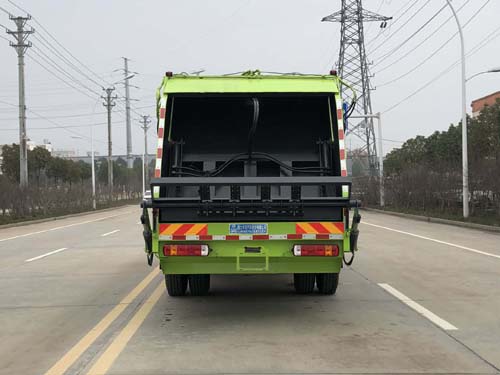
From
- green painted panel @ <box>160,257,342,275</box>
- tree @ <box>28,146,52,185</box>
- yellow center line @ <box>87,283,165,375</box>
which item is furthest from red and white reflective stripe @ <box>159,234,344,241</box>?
tree @ <box>28,146,52,185</box>

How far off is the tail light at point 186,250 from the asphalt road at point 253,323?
90 centimetres

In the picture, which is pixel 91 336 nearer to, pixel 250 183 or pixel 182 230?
pixel 182 230

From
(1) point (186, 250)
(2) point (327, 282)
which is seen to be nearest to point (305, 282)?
(2) point (327, 282)

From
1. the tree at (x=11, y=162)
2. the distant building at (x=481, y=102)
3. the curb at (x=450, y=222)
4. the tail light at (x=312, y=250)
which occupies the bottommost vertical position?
the curb at (x=450, y=222)

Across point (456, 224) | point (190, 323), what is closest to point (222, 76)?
point (190, 323)

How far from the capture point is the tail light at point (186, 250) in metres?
6.56

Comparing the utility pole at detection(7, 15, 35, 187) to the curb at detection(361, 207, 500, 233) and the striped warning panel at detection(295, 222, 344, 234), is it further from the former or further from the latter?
the striped warning panel at detection(295, 222, 344, 234)

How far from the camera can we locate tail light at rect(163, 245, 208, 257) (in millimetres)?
6562

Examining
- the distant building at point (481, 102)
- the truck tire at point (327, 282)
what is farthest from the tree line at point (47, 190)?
the distant building at point (481, 102)

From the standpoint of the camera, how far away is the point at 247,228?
6.56 m

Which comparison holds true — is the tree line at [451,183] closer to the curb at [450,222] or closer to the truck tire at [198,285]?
the curb at [450,222]

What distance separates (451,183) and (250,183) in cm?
2574

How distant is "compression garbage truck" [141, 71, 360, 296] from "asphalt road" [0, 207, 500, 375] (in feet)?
2.11

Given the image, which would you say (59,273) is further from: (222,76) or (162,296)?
(222,76)
